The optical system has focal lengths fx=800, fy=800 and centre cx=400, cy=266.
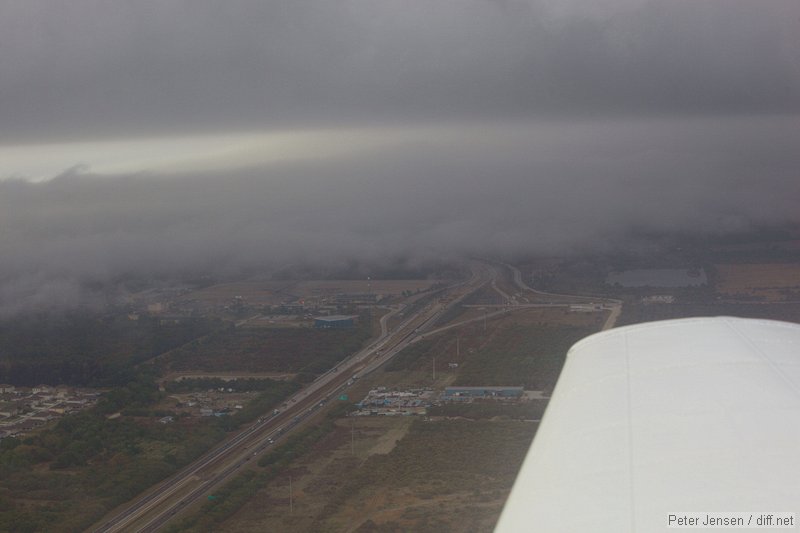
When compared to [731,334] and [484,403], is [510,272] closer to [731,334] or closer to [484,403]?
[484,403]

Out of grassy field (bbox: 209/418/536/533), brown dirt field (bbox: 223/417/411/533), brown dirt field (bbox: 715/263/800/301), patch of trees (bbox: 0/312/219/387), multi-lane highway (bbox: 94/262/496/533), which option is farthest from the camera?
brown dirt field (bbox: 715/263/800/301)

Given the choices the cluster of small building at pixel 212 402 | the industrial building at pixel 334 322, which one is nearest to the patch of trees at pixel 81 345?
the cluster of small building at pixel 212 402

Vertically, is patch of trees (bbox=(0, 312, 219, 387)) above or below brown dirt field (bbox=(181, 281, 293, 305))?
below

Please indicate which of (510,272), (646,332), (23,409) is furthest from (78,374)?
(510,272)

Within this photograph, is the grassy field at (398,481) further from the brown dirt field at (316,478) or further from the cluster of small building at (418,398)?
the cluster of small building at (418,398)

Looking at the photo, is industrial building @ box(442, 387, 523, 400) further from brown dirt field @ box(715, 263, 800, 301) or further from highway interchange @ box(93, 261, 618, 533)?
brown dirt field @ box(715, 263, 800, 301)

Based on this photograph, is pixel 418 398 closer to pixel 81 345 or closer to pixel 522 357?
pixel 522 357

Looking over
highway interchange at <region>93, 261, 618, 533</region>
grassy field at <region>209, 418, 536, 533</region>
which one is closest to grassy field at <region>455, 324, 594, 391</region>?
highway interchange at <region>93, 261, 618, 533</region>

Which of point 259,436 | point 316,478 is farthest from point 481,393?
point 316,478
